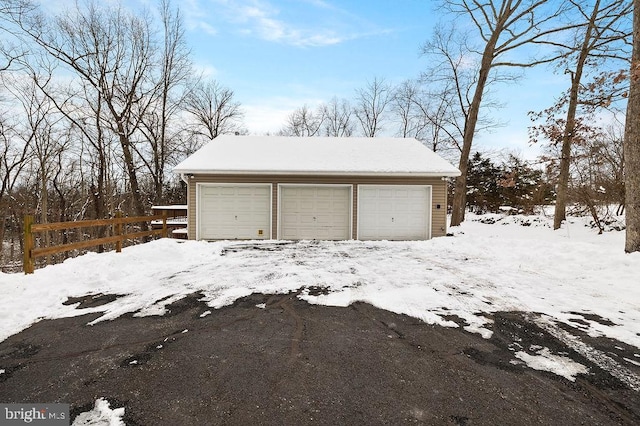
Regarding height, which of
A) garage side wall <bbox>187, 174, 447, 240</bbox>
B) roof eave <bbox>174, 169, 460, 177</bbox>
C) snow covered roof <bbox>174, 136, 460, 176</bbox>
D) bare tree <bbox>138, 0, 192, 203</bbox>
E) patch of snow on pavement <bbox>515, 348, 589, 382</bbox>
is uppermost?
bare tree <bbox>138, 0, 192, 203</bbox>

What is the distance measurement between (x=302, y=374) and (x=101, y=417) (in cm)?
137

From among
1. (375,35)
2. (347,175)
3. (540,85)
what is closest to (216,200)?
(347,175)

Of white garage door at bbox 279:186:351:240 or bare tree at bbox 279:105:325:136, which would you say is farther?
bare tree at bbox 279:105:325:136

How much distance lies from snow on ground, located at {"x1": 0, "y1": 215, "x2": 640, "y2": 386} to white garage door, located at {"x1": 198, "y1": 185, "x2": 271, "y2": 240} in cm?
229

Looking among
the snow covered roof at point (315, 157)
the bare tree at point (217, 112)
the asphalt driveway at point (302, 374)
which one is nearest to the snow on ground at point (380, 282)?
the asphalt driveway at point (302, 374)

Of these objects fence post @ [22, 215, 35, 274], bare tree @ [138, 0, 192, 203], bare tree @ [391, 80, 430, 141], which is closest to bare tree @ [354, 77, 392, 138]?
bare tree @ [391, 80, 430, 141]

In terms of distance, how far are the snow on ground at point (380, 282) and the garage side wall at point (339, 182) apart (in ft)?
8.19

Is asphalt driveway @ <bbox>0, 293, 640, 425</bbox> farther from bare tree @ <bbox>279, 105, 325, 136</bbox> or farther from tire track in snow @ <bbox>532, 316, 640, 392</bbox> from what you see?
bare tree @ <bbox>279, 105, 325, 136</bbox>

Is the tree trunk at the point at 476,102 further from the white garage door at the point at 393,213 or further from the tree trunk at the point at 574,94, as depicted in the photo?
the white garage door at the point at 393,213

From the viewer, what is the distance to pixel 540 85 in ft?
42.6

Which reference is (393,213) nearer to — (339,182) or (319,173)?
(339,182)

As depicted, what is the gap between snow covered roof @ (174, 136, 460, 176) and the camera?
1035 cm

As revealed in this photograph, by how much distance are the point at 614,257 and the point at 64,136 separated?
24036mm

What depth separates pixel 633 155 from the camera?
6.29 metres
